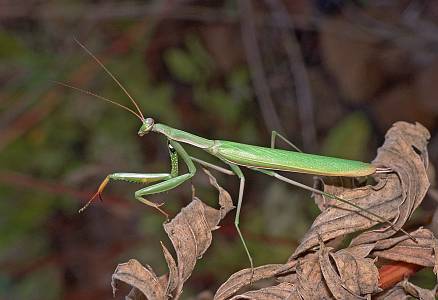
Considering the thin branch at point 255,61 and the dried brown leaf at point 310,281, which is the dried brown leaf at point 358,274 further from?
the thin branch at point 255,61

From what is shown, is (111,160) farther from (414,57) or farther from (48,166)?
(414,57)

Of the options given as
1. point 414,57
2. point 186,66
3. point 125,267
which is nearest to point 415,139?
point 125,267

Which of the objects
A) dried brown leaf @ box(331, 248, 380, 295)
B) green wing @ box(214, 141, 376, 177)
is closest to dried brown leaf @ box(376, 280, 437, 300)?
dried brown leaf @ box(331, 248, 380, 295)

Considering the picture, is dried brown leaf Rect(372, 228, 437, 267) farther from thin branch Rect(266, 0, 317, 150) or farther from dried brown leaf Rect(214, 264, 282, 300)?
thin branch Rect(266, 0, 317, 150)

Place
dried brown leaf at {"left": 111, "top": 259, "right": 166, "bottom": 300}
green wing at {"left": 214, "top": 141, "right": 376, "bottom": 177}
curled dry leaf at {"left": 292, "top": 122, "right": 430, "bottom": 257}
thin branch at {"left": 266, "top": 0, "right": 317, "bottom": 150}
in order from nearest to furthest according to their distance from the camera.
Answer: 1. dried brown leaf at {"left": 111, "top": 259, "right": 166, "bottom": 300}
2. curled dry leaf at {"left": 292, "top": 122, "right": 430, "bottom": 257}
3. green wing at {"left": 214, "top": 141, "right": 376, "bottom": 177}
4. thin branch at {"left": 266, "top": 0, "right": 317, "bottom": 150}

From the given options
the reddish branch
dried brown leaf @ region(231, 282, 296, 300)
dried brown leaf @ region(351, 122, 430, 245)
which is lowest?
dried brown leaf @ region(231, 282, 296, 300)

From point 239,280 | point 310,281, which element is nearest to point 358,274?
point 310,281
